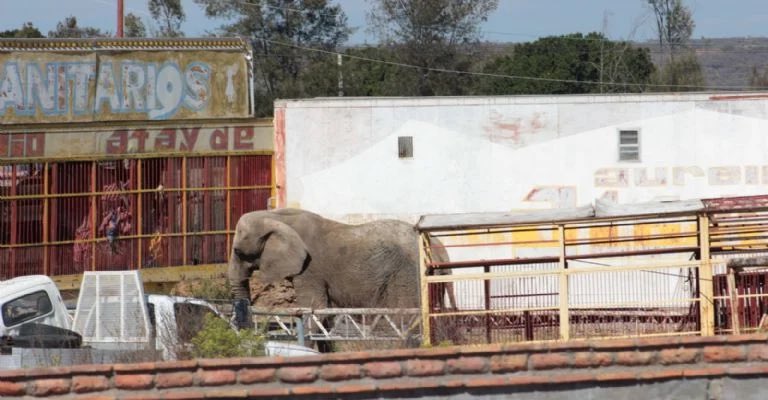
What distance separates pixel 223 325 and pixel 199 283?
1385cm

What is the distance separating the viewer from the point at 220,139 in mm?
28438

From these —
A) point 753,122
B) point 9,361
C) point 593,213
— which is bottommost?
point 9,361

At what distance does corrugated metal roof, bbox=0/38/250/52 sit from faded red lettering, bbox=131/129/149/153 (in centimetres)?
232

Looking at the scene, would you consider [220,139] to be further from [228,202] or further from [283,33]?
[283,33]

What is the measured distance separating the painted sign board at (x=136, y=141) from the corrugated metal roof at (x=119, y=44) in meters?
2.27

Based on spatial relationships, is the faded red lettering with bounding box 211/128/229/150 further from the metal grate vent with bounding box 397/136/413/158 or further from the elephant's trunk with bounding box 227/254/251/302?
the elephant's trunk with bounding box 227/254/251/302

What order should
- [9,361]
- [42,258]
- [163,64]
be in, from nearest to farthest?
1. [9,361]
2. [42,258]
3. [163,64]

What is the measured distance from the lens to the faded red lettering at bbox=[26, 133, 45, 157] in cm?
2748

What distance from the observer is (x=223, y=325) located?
45.0 ft

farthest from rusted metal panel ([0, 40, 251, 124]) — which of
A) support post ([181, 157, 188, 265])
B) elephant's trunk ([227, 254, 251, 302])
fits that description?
elephant's trunk ([227, 254, 251, 302])

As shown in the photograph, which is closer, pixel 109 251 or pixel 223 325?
pixel 223 325

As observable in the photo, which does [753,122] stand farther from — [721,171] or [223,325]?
[223,325]

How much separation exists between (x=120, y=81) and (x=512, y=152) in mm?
8990

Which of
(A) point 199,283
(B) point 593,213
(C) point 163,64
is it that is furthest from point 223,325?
(C) point 163,64
